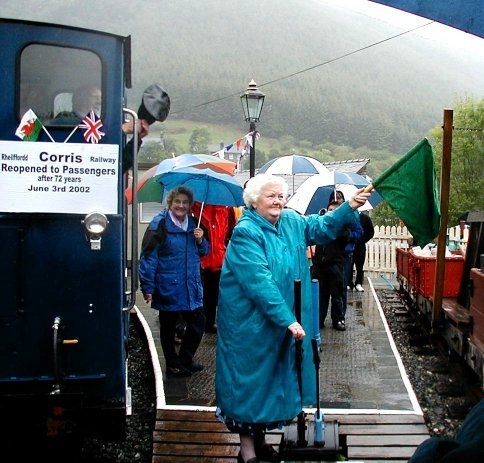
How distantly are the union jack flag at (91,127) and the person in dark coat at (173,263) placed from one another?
6.84 ft

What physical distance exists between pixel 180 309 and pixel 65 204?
246 centimetres

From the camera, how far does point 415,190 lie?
168 inches

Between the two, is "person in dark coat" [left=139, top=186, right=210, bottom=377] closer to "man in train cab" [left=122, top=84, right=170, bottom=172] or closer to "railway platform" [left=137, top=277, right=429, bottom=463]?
"railway platform" [left=137, top=277, right=429, bottom=463]

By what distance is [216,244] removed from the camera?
8461 mm

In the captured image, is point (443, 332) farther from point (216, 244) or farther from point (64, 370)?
point (64, 370)

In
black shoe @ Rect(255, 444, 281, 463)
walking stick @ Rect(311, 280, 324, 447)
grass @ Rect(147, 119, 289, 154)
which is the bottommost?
black shoe @ Rect(255, 444, 281, 463)

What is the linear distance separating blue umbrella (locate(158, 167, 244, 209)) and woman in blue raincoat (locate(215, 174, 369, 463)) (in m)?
3.77

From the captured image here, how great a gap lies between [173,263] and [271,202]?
2.41m

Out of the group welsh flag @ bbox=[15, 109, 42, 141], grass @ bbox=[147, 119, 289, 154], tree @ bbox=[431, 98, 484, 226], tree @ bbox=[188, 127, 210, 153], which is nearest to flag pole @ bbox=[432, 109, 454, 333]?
welsh flag @ bbox=[15, 109, 42, 141]

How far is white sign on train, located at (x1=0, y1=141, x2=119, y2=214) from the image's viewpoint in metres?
4.10

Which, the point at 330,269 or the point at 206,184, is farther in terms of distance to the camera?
the point at 330,269

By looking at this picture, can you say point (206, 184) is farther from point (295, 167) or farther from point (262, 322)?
point (295, 167)

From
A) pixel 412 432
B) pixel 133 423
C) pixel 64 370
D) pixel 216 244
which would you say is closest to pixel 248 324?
pixel 64 370

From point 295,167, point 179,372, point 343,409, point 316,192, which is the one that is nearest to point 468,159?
point 295,167
